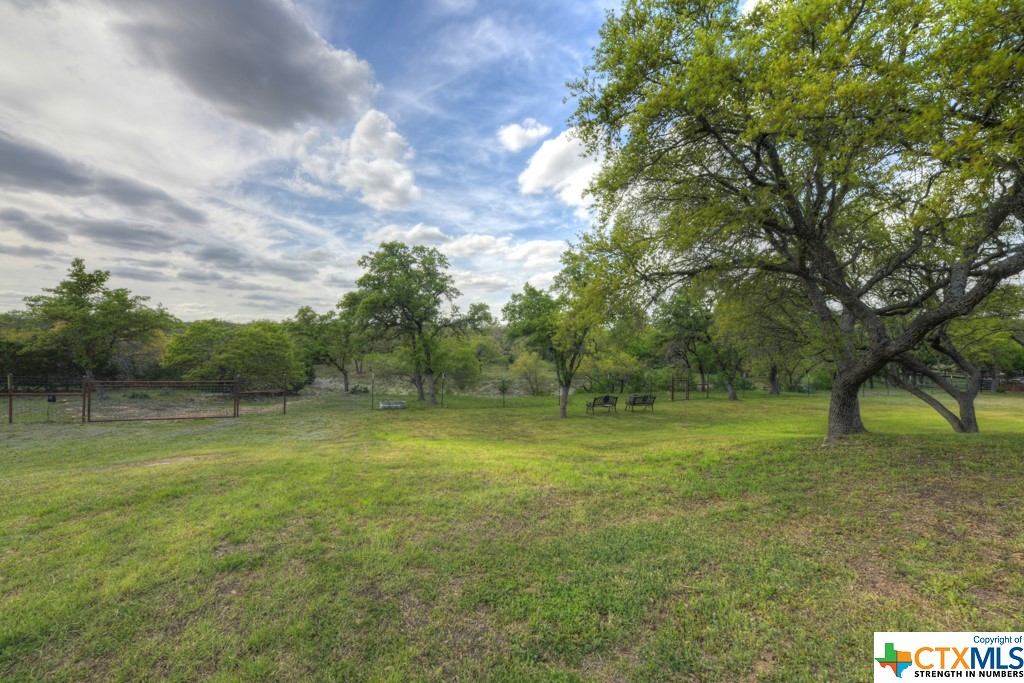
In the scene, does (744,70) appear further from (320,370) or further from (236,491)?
(320,370)

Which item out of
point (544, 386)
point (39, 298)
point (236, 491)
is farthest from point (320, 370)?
point (236, 491)

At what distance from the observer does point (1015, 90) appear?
181 inches

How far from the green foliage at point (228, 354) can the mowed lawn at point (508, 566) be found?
19.3 m

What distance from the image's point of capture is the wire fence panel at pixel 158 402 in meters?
15.3

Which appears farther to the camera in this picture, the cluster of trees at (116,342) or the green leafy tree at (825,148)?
the cluster of trees at (116,342)

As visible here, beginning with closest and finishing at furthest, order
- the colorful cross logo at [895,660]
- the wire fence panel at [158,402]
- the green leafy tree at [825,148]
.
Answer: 1. the colorful cross logo at [895,660]
2. the green leafy tree at [825,148]
3. the wire fence panel at [158,402]

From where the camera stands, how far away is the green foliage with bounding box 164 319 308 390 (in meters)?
24.4

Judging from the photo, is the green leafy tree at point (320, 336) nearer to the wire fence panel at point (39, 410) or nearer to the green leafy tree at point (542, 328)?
the wire fence panel at point (39, 410)

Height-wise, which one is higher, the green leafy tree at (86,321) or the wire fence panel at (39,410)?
the green leafy tree at (86,321)

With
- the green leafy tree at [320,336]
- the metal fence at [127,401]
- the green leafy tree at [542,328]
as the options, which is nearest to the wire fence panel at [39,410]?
the metal fence at [127,401]

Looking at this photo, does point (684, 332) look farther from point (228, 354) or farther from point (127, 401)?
point (127, 401)

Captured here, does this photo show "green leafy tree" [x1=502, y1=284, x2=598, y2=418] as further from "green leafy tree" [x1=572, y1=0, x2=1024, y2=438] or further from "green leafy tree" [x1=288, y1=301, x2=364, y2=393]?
"green leafy tree" [x1=288, y1=301, x2=364, y2=393]

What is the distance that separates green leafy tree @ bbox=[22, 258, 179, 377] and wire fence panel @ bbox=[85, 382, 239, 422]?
251 centimetres

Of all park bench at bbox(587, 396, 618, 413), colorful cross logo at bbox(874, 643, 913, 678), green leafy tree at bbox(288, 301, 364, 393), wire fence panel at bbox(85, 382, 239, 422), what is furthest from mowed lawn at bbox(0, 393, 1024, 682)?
green leafy tree at bbox(288, 301, 364, 393)
